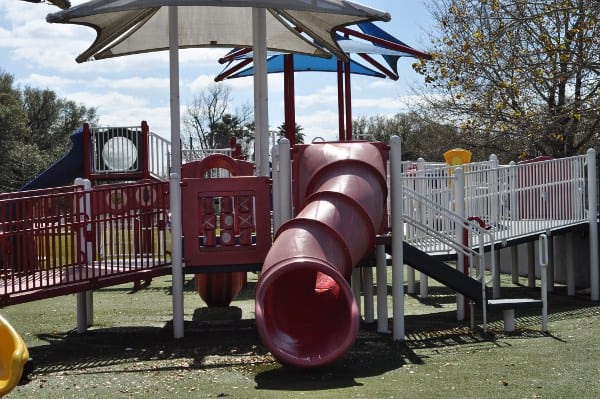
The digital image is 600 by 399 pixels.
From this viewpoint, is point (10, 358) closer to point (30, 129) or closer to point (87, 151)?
point (87, 151)

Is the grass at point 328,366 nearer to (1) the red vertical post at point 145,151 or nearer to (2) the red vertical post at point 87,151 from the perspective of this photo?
(1) the red vertical post at point 145,151

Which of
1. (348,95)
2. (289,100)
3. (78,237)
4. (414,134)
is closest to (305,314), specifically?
(78,237)

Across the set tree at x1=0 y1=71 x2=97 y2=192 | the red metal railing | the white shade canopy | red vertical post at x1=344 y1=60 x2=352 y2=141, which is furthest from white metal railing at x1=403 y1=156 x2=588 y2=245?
tree at x1=0 y1=71 x2=97 y2=192

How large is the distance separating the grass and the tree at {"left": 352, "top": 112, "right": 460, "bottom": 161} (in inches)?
310

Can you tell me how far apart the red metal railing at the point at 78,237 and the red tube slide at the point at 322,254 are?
230cm

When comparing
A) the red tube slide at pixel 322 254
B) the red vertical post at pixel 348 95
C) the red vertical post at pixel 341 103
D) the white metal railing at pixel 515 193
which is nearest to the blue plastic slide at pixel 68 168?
the red vertical post at pixel 341 103

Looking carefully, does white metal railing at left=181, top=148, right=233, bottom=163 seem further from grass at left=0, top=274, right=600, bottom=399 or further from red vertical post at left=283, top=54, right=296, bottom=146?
grass at left=0, top=274, right=600, bottom=399

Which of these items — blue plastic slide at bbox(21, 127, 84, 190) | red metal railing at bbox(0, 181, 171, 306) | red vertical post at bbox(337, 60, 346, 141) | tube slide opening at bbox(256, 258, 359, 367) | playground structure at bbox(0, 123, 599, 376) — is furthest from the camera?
red vertical post at bbox(337, 60, 346, 141)

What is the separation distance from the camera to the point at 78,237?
43.2 feet

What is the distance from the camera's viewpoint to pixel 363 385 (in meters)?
9.45

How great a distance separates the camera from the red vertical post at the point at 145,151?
2088 centimetres

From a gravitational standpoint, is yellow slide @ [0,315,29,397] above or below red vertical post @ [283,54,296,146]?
below

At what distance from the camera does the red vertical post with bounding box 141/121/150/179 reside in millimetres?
20875

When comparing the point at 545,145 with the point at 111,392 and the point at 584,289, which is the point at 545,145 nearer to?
the point at 584,289
